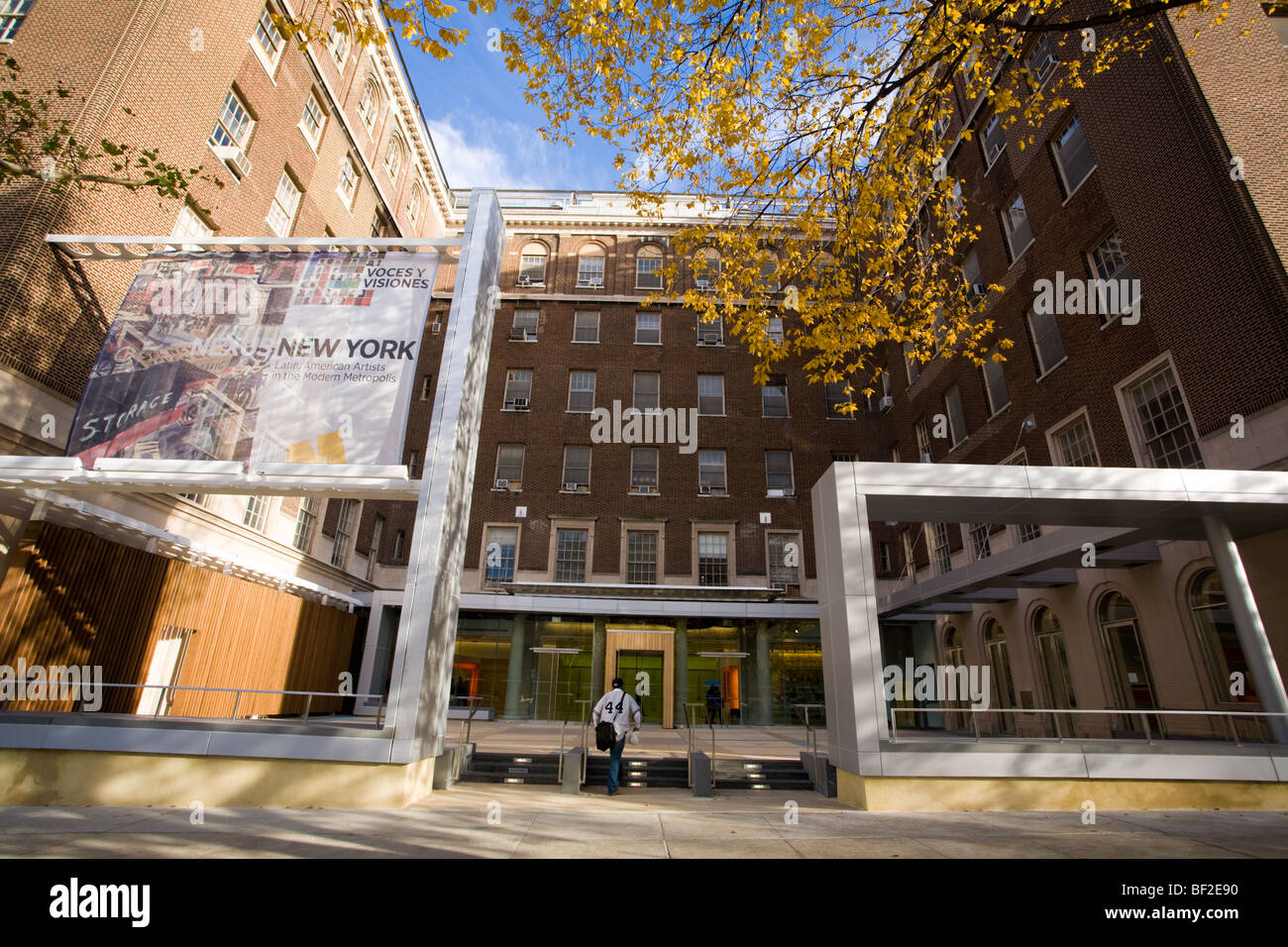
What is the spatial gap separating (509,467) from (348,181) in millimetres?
13404

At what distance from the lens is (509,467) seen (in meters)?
28.3

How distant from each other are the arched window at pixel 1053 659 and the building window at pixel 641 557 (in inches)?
552

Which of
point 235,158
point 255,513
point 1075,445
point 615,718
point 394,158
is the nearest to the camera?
point 615,718

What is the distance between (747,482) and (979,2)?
20.3 m

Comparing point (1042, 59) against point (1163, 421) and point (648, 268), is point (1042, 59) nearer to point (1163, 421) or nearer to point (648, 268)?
point (1163, 421)

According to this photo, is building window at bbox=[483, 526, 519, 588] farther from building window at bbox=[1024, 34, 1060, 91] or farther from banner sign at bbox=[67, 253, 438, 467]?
building window at bbox=[1024, 34, 1060, 91]

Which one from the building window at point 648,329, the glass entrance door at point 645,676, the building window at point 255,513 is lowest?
the glass entrance door at point 645,676

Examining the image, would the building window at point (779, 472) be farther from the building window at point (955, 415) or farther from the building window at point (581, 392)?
the building window at point (581, 392)

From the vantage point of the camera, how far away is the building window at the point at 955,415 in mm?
23578

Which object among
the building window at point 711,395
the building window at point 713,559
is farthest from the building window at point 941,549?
the building window at point 711,395

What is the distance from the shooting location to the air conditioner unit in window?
54.8 feet

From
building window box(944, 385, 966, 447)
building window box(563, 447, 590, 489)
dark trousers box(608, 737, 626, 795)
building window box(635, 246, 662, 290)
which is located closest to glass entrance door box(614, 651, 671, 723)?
building window box(563, 447, 590, 489)

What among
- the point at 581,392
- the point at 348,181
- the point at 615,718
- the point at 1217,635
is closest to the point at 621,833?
the point at 615,718

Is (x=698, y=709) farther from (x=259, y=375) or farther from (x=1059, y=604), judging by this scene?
(x=259, y=375)
